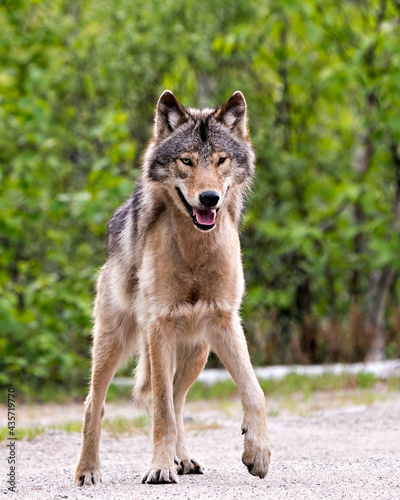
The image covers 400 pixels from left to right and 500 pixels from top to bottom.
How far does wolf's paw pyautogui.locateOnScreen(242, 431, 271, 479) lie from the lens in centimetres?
397

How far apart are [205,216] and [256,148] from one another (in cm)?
689

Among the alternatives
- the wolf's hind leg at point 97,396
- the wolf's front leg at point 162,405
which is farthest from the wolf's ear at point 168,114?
the wolf's hind leg at point 97,396

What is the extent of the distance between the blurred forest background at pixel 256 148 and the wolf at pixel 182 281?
15.5 ft

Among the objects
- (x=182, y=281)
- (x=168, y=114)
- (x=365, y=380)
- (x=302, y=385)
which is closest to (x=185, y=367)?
(x=182, y=281)

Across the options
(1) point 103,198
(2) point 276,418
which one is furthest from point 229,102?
(1) point 103,198

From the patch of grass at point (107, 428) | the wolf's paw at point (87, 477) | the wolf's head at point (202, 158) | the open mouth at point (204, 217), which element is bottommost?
the wolf's paw at point (87, 477)

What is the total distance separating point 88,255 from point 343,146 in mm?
4960

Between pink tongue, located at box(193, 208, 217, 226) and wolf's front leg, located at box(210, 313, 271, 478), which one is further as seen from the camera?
pink tongue, located at box(193, 208, 217, 226)

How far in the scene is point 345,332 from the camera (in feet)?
35.6

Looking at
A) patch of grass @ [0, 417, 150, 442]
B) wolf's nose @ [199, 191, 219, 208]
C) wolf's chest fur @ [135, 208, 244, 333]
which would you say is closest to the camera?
wolf's nose @ [199, 191, 219, 208]

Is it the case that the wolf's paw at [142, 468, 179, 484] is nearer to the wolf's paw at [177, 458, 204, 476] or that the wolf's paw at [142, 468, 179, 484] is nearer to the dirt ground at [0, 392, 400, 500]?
the dirt ground at [0, 392, 400, 500]

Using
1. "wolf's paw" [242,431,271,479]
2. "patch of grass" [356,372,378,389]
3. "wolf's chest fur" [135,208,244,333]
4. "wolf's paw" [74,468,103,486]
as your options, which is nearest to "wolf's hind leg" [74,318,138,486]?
"wolf's paw" [74,468,103,486]

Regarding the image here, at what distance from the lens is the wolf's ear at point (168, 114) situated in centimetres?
464

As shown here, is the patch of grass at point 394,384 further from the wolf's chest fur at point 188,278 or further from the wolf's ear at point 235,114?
the wolf's ear at point 235,114
